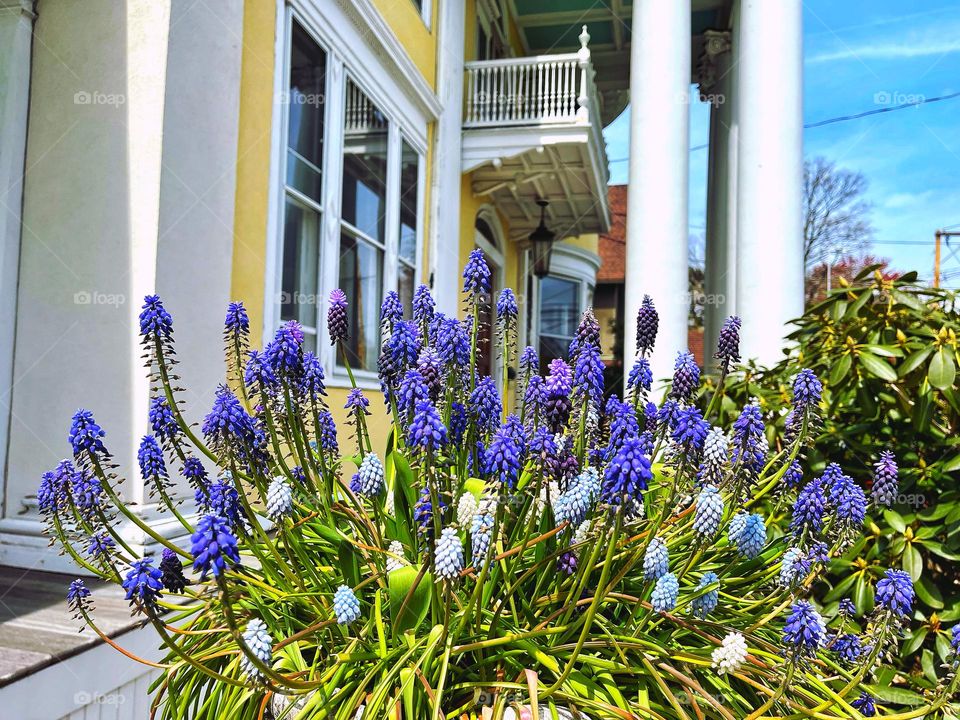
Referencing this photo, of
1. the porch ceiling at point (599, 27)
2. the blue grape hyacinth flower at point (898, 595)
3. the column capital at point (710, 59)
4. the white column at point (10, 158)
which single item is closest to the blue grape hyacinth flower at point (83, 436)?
the blue grape hyacinth flower at point (898, 595)

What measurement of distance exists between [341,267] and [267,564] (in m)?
4.21

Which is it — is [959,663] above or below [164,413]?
below

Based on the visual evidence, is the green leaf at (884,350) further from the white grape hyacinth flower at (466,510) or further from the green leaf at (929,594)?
the white grape hyacinth flower at (466,510)

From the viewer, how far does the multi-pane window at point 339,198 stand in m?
4.49

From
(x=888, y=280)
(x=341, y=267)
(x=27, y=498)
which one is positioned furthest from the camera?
(x=341, y=267)

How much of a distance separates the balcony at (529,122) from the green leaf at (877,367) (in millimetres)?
6047

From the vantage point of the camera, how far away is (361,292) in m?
5.65

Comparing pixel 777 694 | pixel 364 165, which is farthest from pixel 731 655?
pixel 364 165

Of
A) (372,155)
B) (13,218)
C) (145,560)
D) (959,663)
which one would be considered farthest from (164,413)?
(372,155)

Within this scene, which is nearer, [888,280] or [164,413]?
[164,413]

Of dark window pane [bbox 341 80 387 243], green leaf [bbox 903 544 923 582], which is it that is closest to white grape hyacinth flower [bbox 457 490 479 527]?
green leaf [bbox 903 544 923 582]

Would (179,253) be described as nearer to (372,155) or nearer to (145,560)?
(145,560)

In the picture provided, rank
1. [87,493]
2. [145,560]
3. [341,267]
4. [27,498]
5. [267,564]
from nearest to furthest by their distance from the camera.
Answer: [145,560]
[87,493]
[267,564]
[27,498]
[341,267]

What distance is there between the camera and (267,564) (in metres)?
1.19
